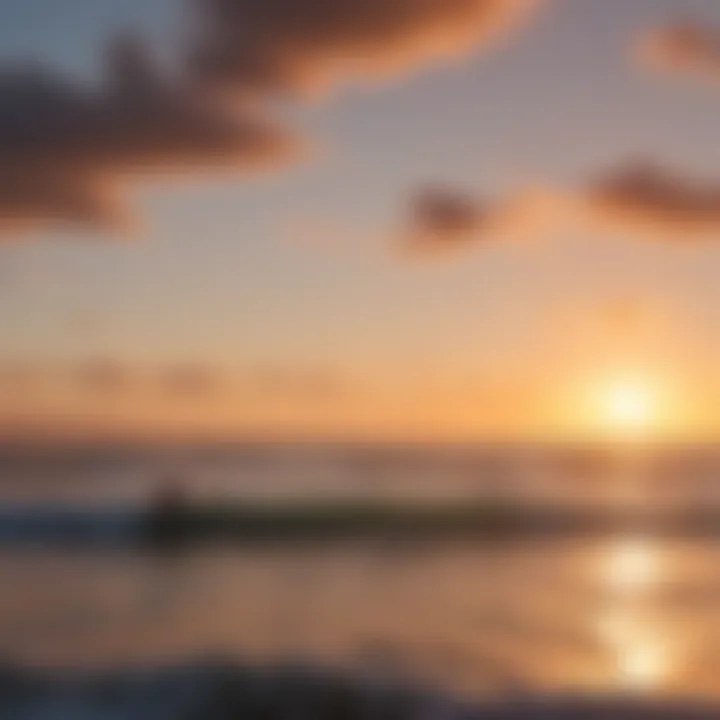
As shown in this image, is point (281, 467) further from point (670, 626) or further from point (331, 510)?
point (670, 626)

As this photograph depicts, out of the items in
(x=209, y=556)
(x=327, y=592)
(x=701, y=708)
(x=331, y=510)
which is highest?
(x=331, y=510)

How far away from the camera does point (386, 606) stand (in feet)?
17.4

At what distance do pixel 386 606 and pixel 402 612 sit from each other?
0.12 metres

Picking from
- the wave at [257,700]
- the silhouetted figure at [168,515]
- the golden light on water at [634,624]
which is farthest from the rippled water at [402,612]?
the silhouetted figure at [168,515]

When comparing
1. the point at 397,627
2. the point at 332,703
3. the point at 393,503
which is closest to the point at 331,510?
the point at 393,503

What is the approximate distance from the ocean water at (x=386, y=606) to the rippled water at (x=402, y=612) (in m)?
0.01

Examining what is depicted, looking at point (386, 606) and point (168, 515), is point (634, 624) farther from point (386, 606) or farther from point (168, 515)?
point (168, 515)

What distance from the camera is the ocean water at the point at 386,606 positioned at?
4.39m

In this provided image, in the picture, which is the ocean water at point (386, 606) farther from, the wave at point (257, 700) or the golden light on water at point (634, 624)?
the wave at point (257, 700)

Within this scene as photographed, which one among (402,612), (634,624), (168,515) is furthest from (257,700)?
(168,515)

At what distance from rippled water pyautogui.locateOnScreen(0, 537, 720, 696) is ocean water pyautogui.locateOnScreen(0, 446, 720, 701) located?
0.04 feet

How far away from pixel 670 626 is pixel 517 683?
1060 millimetres

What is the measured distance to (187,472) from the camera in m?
9.91

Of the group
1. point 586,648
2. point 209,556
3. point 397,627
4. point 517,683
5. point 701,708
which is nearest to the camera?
point 701,708
